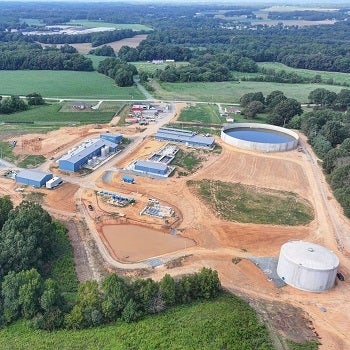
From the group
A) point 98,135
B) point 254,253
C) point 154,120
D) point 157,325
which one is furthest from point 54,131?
point 157,325

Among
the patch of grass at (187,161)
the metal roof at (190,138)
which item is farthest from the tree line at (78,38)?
the patch of grass at (187,161)

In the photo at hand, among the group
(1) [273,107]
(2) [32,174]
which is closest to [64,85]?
(1) [273,107]

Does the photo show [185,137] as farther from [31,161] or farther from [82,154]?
[31,161]

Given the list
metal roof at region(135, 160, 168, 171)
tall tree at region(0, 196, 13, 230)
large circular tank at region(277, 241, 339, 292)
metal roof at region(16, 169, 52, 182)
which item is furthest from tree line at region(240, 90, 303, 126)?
tall tree at region(0, 196, 13, 230)

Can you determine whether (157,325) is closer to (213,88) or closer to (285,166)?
(285,166)

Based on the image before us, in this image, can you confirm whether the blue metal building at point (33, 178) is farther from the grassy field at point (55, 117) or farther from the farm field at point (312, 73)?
the farm field at point (312, 73)

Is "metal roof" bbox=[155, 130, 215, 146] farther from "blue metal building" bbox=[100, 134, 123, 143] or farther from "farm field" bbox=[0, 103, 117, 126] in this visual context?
"farm field" bbox=[0, 103, 117, 126]
